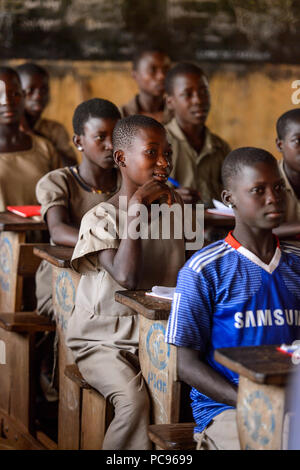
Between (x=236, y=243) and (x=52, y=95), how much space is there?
14.5ft

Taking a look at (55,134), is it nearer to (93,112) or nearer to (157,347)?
(93,112)

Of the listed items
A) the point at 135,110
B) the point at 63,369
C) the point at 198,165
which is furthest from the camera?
the point at 135,110

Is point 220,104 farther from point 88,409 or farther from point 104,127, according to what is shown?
point 88,409

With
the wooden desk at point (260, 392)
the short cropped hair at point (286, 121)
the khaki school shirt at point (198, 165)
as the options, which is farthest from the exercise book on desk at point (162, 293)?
the khaki school shirt at point (198, 165)

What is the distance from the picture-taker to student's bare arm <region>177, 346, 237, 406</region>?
1.84m

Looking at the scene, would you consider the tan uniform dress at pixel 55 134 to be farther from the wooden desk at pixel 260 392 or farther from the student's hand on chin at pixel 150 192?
the wooden desk at pixel 260 392

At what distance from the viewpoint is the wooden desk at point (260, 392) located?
1.55 m

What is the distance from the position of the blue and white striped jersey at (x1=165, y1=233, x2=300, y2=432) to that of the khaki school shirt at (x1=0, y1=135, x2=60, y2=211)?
2.00 meters

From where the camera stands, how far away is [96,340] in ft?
8.03

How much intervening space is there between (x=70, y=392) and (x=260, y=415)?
1184 millimetres

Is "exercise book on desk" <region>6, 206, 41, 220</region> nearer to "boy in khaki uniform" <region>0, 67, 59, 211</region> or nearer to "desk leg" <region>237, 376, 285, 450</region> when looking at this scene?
"boy in khaki uniform" <region>0, 67, 59, 211</region>

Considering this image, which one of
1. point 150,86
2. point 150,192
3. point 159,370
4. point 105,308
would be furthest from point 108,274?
point 150,86

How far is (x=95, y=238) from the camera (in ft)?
7.82

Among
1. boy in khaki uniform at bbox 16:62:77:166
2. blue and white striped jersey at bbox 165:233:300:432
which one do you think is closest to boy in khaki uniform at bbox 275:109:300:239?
blue and white striped jersey at bbox 165:233:300:432
